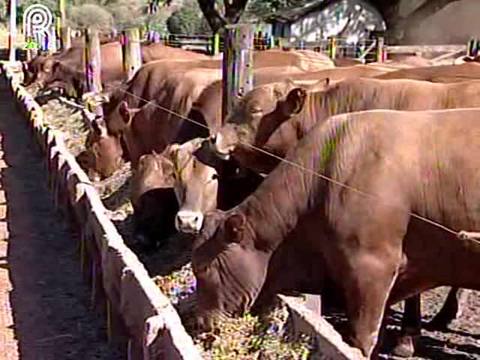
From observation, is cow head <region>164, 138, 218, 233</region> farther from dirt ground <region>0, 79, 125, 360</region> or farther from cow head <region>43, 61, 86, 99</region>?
cow head <region>43, 61, 86, 99</region>

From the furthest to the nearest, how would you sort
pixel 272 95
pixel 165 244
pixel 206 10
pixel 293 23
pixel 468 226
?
1. pixel 293 23
2. pixel 206 10
3. pixel 165 244
4. pixel 272 95
5. pixel 468 226

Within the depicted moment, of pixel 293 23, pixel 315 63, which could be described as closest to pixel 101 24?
pixel 293 23

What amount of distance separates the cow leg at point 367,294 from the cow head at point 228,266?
2.25 ft

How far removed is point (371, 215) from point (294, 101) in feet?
8.58

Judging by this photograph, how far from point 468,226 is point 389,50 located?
46.5ft

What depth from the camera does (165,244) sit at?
930 centimetres

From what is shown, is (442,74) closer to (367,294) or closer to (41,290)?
(367,294)

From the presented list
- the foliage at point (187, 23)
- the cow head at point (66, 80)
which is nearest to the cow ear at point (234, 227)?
the cow head at point (66, 80)

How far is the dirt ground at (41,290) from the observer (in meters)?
7.00

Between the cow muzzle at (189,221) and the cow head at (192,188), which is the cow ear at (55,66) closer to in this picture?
the cow head at (192,188)

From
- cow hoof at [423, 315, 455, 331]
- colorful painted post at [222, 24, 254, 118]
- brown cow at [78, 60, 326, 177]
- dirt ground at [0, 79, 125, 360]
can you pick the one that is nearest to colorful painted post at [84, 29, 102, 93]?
brown cow at [78, 60, 326, 177]

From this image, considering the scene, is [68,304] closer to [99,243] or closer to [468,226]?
[99,243]

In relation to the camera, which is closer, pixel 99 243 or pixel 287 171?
pixel 287 171

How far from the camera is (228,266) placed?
6.23 m
